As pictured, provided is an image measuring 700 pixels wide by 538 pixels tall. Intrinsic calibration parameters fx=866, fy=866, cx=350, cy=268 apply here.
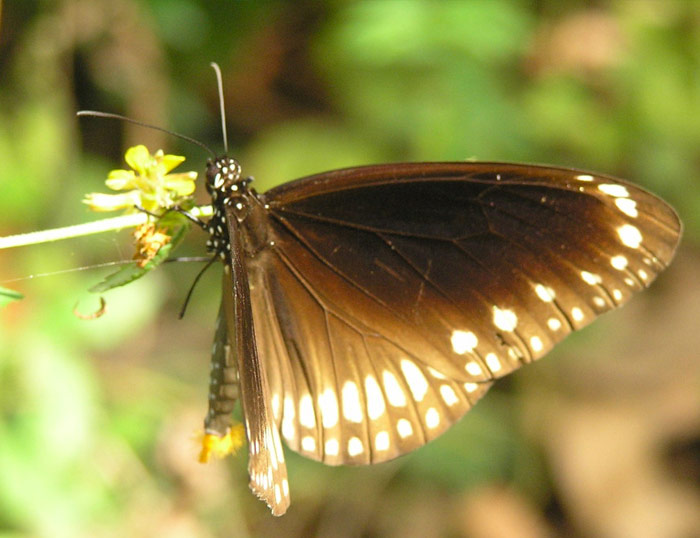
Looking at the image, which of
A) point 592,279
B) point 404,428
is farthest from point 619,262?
point 404,428

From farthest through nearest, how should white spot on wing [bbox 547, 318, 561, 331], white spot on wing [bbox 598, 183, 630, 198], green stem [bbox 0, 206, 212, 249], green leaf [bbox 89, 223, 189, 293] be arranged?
1. white spot on wing [bbox 547, 318, 561, 331]
2. white spot on wing [bbox 598, 183, 630, 198]
3. green leaf [bbox 89, 223, 189, 293]
4. green stem [bbox 0, 206, 212, 249]

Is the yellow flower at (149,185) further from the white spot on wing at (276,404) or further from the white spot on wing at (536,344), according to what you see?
the white spot on wing at (536,344)

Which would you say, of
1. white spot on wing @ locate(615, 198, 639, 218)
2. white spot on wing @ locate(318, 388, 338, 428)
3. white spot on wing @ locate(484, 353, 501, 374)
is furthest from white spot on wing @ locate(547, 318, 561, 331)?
white spot on wing @ locate(318, 388, 338, 428)

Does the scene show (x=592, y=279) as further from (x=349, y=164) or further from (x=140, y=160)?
(x=349, y=164)

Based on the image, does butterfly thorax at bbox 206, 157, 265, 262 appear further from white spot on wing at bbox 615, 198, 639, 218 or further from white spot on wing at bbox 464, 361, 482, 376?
white spot on wing at bbox 615, 198, 639, 218

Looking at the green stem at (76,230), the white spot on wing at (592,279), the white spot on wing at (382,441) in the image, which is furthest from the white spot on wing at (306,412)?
the white spot on wing at (592,279)

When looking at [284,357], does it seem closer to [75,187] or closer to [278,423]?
[278,423]
